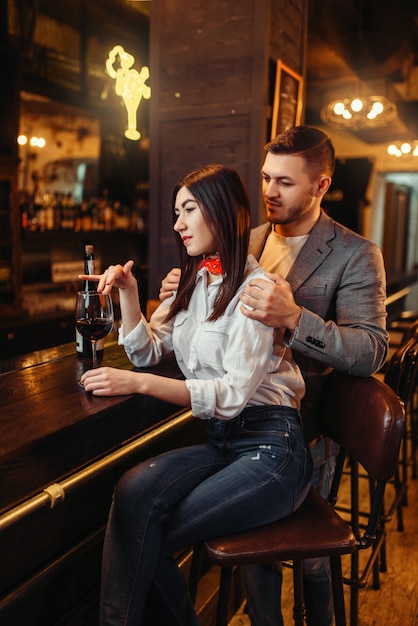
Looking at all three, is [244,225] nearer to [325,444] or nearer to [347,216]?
[325,444]

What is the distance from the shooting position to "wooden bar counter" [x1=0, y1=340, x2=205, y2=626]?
1203mm

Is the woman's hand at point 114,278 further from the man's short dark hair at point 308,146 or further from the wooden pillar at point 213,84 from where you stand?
the wooden pillar at point 213,84

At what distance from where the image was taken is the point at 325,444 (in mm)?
2070

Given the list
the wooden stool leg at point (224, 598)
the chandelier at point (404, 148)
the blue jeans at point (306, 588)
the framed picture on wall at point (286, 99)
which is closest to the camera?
the wooden stool leg at point (224, 598)

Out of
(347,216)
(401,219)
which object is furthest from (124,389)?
(401,219)

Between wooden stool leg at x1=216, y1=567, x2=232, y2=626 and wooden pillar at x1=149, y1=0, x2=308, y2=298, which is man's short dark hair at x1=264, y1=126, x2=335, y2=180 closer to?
wooden pillar at x1=149, y1=0, x2=308, y2=298

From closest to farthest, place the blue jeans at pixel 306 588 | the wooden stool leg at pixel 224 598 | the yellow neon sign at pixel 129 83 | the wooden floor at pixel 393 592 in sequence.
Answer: the wooden stool leg at pixel 224 598
the blue jeans at pixel 306 588
the wooden floor at pixel 393 592
the yellow neon sign at pixel 129 83

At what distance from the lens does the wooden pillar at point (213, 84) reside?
117 inches

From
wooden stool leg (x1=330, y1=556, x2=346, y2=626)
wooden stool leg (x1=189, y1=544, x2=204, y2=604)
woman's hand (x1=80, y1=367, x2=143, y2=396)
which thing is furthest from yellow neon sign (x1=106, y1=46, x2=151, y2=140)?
wooden stool leg (x1=330, y1=556, x2=346, y2=626)

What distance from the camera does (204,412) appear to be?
151cm

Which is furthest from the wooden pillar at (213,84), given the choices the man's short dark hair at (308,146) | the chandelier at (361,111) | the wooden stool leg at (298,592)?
the chandelier at (361,111)

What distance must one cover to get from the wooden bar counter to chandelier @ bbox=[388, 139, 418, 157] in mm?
6209

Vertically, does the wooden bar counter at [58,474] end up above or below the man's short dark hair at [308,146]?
below

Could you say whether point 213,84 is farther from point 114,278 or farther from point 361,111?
point 361,111
